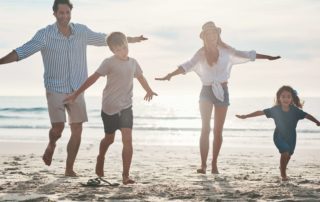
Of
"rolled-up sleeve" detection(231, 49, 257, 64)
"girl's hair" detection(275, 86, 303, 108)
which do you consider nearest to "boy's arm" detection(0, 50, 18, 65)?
"rolled-up sleeve" detection(231, 49, 257, 64)

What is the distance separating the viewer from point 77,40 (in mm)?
7422

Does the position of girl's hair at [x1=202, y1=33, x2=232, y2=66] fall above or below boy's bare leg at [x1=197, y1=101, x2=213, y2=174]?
above

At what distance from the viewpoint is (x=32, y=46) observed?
7.04m

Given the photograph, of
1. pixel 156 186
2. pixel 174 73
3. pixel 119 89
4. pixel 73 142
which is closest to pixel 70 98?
pixel 119 89

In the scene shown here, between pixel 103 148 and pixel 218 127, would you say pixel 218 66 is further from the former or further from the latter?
pixel 103 148

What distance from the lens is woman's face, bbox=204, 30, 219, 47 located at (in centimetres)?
806

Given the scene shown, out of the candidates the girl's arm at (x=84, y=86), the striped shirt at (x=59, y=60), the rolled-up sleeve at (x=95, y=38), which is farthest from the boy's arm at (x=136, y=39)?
the girl's arm at (x=84, y=86)

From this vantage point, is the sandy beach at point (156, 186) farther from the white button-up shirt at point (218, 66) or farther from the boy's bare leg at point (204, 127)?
the white button-up shirt at point (218, 66)

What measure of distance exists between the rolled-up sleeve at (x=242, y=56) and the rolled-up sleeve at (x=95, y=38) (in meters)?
1.94

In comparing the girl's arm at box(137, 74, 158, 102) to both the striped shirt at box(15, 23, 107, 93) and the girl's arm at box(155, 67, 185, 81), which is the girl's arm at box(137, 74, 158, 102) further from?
the striped shirt at box(15, 23, 107, 93)

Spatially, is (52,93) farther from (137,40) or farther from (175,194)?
(175,194)

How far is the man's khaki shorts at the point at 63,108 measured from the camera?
23.9 feet

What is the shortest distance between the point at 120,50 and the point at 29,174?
95.3 inches

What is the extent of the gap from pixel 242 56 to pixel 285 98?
43.6 inches
